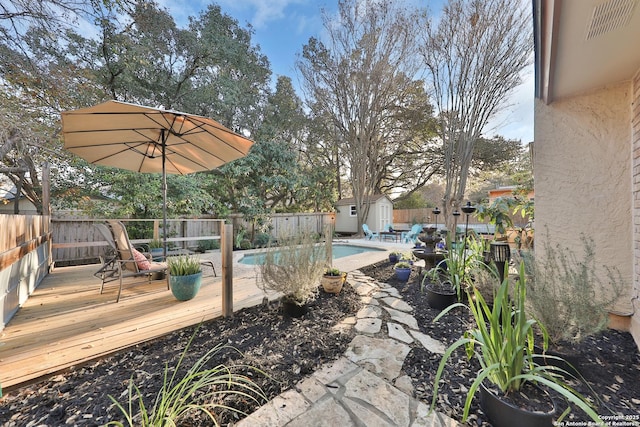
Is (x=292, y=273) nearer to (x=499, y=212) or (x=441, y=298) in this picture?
(x=441, y=298)

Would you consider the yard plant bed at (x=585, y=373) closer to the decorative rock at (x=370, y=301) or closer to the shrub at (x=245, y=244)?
the decorative rock at (x=370, y=301)

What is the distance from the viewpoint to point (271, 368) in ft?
5.87

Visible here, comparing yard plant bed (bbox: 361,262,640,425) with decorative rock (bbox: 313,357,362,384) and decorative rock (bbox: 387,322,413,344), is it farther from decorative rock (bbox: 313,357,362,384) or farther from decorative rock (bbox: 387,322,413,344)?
decorative rock (bbox: 313,357,362,384)

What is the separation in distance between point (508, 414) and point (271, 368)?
149 centimetres

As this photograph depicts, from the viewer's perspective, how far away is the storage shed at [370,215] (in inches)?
551

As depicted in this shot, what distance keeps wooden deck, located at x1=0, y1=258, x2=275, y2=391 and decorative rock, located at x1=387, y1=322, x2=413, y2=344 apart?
5.40 ft

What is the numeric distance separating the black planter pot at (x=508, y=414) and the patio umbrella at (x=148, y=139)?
11.0 feet

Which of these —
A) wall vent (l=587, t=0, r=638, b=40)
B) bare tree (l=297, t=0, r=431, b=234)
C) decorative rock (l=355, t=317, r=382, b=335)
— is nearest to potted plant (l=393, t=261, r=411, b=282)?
decorative rock (l=355, t=317, r=382, b=335)

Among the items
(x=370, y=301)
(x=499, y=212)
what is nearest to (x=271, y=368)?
(x=370, y=301)

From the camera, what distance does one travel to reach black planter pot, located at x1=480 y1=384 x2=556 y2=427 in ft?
4.06

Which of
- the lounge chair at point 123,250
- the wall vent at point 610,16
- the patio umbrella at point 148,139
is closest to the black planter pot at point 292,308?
the lounge chair at point 123,250

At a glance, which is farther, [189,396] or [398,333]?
[398,333]

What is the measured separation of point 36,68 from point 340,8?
1067cm

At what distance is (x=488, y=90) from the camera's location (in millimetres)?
7961
